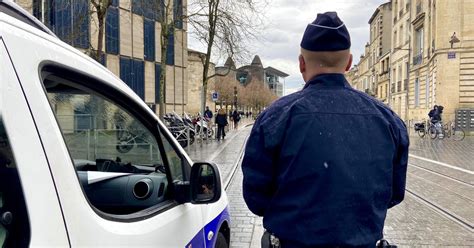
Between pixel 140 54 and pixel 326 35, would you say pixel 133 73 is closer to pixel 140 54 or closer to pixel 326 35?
→ pixel 140 54

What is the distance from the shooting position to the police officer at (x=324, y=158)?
1789 millimetres

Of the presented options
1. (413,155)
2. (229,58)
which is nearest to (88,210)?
(413,155)

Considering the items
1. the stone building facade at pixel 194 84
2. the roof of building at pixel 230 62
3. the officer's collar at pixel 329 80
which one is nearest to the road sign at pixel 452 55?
the roof of building at pixel 230 62

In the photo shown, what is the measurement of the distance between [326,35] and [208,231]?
149 centimetres

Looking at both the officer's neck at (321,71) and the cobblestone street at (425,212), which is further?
the cobblestone street at (425,212)

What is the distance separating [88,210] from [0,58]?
0.60 metres

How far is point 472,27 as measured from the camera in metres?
29.6

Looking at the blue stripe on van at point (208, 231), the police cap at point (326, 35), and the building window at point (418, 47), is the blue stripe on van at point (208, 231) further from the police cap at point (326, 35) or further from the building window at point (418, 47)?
the building window at point (418, 47)

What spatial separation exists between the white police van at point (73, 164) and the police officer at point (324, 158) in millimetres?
523

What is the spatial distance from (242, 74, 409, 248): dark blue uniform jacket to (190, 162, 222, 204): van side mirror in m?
0.40

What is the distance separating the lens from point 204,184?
2.43 metres

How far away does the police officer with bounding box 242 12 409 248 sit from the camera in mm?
1789

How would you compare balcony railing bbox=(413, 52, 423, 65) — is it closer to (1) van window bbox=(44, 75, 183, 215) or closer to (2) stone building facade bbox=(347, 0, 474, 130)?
(2) stone building facade bbox=(347, 0, 474, 130)

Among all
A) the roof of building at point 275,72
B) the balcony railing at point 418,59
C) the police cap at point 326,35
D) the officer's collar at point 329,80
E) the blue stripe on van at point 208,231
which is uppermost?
the roof of building at point 275,72
